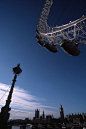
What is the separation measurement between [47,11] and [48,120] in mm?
63891

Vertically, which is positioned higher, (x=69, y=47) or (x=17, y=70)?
(x=69, y=47)

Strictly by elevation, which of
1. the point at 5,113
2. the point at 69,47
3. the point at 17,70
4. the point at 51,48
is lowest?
the point at 5,113

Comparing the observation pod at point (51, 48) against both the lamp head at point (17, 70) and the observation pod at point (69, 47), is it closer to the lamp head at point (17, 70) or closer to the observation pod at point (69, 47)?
the observation pod at point (69, 47)

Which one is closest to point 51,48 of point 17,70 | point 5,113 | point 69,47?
point 69,47

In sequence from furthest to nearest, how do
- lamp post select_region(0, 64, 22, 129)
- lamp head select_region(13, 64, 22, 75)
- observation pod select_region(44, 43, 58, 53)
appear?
observation pod select_region(44, 43, 58, 53)
lamp head select_region(13, 64, 22, 75)
lamp post select_region(0, 64, 22, 129)

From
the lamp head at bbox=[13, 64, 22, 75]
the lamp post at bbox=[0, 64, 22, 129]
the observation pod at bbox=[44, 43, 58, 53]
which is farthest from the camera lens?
the observation pod at bbox=[44, 43, 58, 53]

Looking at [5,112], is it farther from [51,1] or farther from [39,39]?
[51,1]

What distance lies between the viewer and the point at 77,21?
816 centimetres

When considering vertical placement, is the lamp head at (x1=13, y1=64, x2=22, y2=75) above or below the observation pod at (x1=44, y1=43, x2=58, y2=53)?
below

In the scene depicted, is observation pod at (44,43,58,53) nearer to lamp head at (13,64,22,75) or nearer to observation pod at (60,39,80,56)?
observation pod at (60,39,80,56)

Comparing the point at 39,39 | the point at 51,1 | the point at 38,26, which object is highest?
the point at 51,1

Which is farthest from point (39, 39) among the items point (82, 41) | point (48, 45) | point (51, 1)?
point (82, 41)

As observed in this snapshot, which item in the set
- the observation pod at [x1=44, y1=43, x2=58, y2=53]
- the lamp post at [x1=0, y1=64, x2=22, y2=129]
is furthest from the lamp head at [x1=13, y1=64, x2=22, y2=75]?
the observation pod at [x1=44, y1=43, x2=58, y2=53]

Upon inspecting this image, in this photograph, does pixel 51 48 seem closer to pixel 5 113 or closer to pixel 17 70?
pixel 17 70
